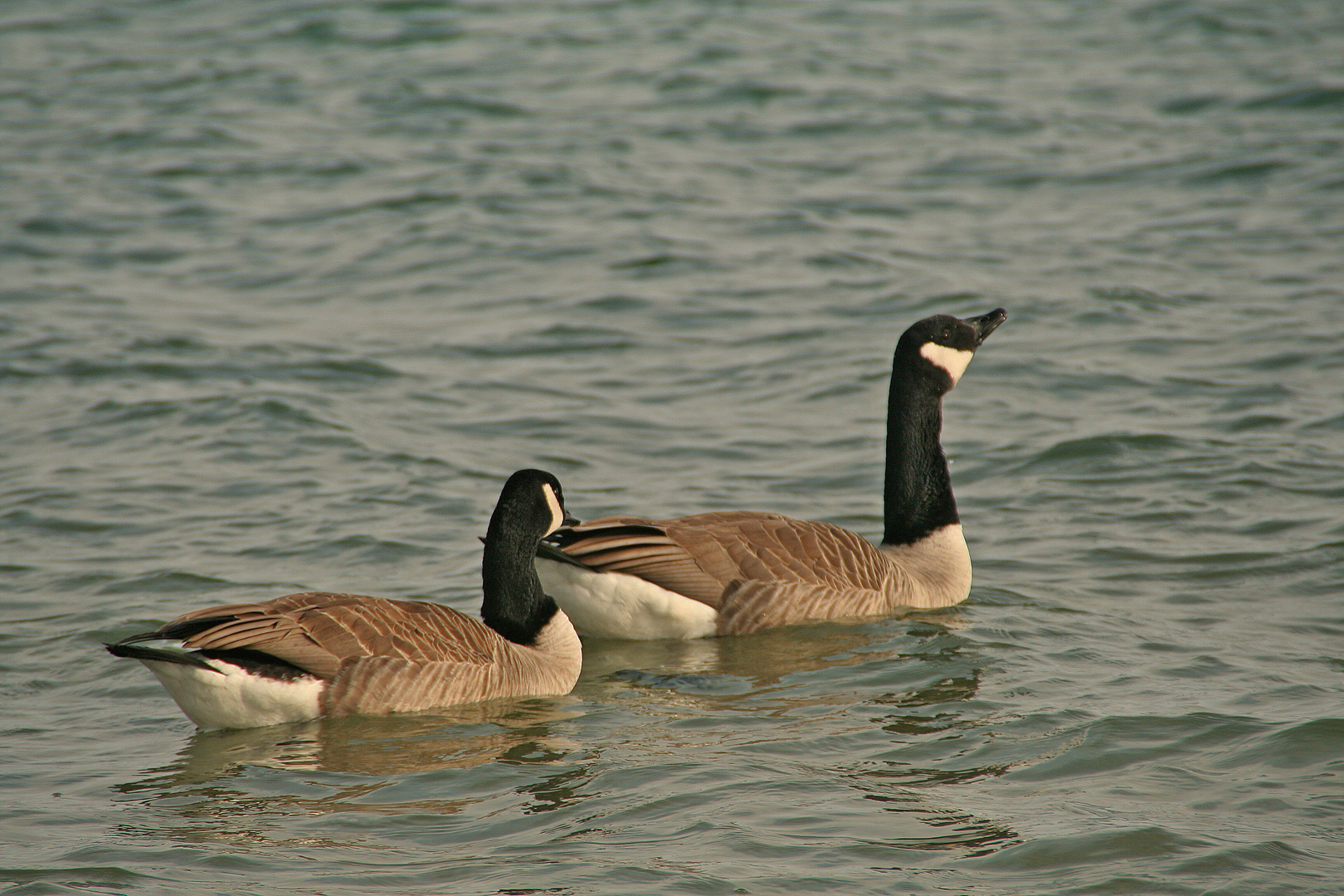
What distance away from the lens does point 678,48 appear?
1001 inches

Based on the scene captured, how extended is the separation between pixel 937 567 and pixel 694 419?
131 inches

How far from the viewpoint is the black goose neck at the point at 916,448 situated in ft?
29.8

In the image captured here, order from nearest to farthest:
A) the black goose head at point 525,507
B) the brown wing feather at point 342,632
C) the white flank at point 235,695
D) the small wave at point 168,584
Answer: the white flank at point 235,695, the brown wing feather at point 342,632, the black goose head at point 525,507, the small wave at point 168,584

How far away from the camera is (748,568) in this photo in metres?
8.25

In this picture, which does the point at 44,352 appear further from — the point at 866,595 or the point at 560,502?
the point at 866,595

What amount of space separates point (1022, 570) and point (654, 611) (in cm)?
251

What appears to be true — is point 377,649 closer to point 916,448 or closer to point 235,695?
point 235,695

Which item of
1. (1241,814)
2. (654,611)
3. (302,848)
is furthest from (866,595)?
(302,848)

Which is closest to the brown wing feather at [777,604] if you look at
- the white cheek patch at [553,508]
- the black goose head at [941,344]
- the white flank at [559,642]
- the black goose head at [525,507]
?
the white flank at [559,642]

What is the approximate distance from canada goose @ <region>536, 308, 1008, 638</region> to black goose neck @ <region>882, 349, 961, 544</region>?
3 centimetres

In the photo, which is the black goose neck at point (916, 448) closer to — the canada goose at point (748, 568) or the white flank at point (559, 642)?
the canada goose at point (748, 568)

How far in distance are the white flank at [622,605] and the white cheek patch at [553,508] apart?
56 centimetres

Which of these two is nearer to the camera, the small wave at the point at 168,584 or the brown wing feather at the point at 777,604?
the brown wing feather at the point at 777,604

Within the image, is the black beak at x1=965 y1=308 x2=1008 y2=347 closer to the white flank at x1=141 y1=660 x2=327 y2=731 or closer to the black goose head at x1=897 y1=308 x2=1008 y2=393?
the black goose head at x1=897 y1=308 x2=1008 y2=393
